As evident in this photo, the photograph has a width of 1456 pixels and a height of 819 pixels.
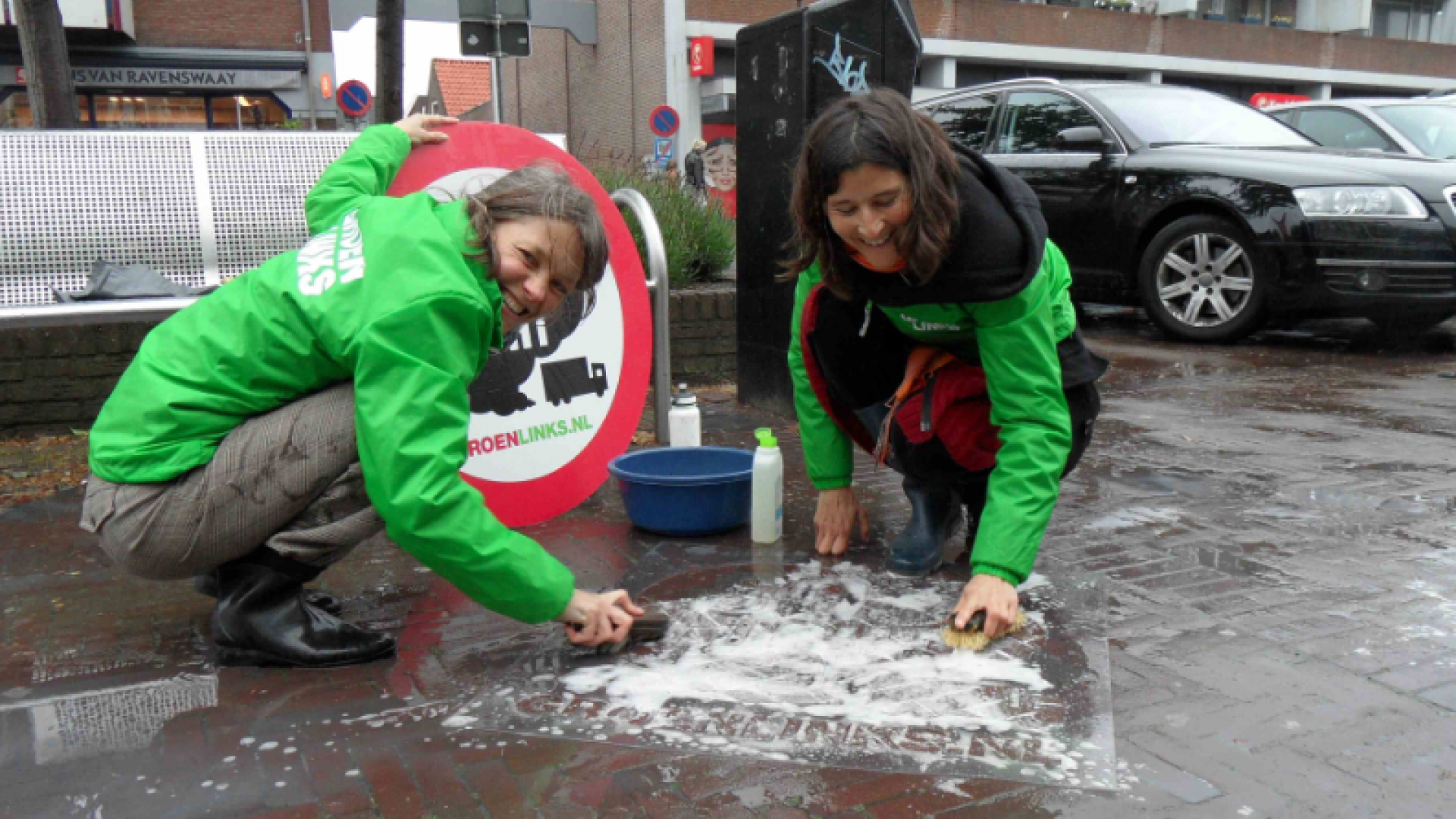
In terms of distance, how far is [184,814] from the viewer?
1890 mm

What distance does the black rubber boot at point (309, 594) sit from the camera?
258 cm

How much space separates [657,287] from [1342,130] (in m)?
7.03

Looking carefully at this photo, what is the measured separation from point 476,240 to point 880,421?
54.1 inches

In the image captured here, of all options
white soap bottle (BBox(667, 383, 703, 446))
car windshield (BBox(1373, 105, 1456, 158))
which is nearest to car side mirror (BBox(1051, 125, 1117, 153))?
car windshield (BBox(1373, 105, 1456, 158))

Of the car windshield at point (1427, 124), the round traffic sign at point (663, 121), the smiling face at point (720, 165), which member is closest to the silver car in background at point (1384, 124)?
the car windshield at point (1427, 124)

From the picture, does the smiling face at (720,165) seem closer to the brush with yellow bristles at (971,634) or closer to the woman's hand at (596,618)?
the brush with yellow bristles at (971,634)

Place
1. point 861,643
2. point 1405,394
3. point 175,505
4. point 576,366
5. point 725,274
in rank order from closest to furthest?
point 175,505
point 861,643
point 576,366
point 1405,394
point 725,274

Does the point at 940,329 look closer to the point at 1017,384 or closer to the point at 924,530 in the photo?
the point at 1017,384

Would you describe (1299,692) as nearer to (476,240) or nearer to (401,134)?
(476,240)

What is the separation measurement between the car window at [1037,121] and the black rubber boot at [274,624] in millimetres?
6407

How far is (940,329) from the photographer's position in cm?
289

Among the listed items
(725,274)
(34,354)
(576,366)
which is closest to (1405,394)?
(725,274)

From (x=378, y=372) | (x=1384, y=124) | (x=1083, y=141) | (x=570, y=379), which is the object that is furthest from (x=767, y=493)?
(x=1384, y=124)

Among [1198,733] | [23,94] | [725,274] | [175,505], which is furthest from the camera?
[23,94]
